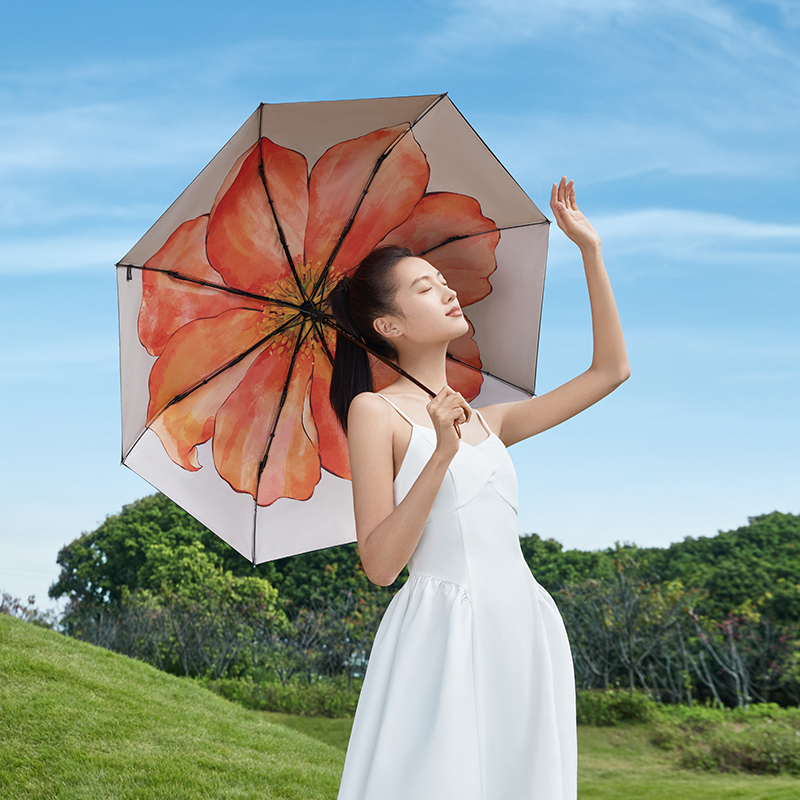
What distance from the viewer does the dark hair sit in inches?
93.6

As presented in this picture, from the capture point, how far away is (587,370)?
98.7 inches

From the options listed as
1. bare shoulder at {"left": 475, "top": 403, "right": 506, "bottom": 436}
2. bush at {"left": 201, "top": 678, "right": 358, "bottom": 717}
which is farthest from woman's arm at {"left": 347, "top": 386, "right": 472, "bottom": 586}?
bush at {"left": 201, "top": 678, "right": 358, "bottom": 717}

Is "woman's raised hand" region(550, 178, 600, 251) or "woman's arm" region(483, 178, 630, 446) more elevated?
"woman's raised hand" region(550, 178, 600, 251)

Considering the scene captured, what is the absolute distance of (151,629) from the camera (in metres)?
13.3

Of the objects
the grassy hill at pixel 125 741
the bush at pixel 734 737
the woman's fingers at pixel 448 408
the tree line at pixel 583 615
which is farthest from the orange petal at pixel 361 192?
the tree line at pixel 583 615

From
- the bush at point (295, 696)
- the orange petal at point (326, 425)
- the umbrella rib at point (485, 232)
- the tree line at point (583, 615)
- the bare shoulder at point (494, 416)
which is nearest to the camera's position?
the bare shoulder at point (494, 416)

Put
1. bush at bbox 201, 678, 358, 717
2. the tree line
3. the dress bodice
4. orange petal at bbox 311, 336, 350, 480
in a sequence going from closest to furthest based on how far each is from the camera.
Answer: the dress bodice < orange petal at bbox 311, 336, 350, 480 < bush at bbox 201, 678, 358, 717 < the tree line

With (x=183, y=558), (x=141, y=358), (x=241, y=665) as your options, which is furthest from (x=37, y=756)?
(x=183, y=558)

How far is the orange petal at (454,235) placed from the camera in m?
2.60

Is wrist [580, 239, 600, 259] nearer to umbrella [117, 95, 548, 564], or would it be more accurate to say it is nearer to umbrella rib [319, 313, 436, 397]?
umbrella [117, 95, 548, 564]

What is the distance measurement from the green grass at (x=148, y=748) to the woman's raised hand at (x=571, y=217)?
4.17 metres

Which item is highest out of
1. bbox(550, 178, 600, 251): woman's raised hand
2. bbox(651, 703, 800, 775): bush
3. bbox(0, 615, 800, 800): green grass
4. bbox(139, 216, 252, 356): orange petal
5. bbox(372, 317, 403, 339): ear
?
bbox(550, 178, 600, 251): woman's raised hand

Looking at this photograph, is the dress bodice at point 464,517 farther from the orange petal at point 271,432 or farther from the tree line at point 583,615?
the tree line at point 583,615

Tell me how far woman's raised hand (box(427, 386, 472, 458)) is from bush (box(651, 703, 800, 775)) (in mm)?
8054
